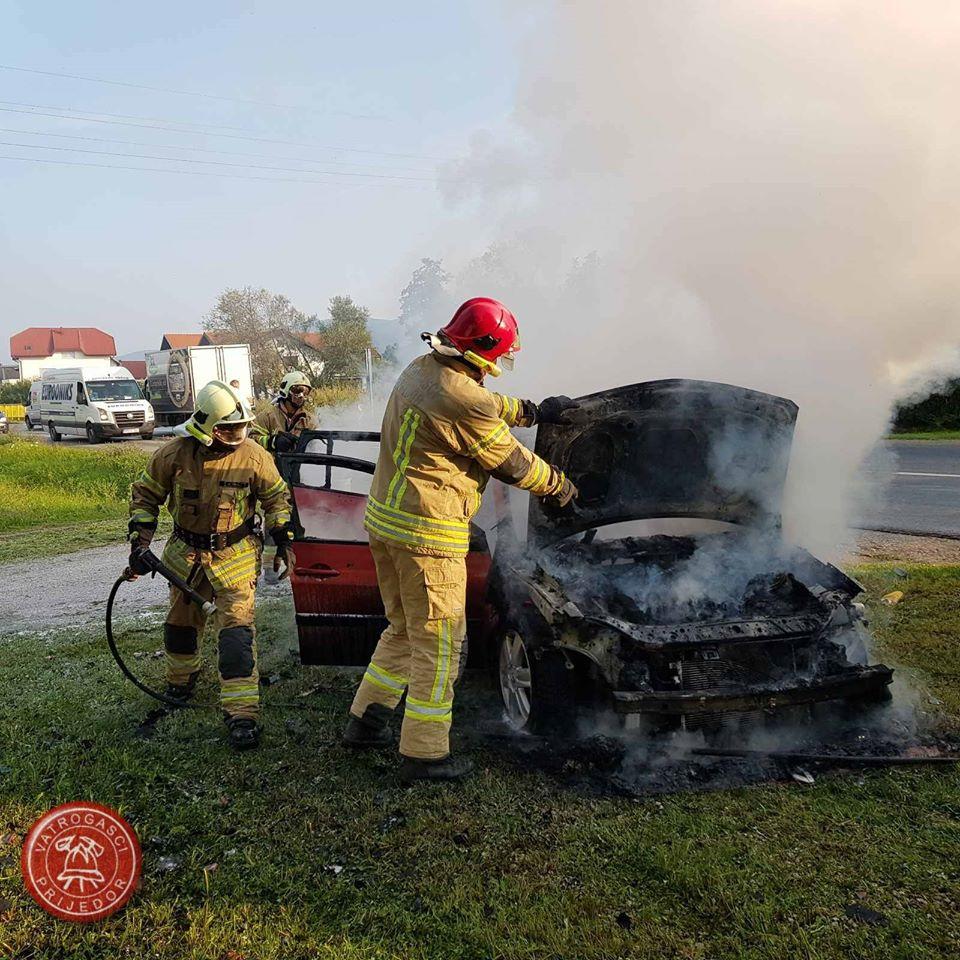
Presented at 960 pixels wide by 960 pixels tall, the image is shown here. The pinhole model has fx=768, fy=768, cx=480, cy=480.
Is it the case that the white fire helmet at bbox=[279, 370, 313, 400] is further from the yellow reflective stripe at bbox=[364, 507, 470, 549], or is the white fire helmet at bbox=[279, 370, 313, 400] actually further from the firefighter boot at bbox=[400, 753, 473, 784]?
the firefighter boot at bbox=[400, 753, 473, 784]

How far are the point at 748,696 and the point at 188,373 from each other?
27.8 metres

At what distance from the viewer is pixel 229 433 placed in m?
4.12

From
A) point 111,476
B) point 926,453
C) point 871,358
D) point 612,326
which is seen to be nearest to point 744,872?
point 871,358

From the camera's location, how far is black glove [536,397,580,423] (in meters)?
3.79

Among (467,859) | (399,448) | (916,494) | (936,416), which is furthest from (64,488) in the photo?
(936,416)

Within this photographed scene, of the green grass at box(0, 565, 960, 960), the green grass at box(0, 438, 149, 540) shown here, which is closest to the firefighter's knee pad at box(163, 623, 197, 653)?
the green grass at box(0, 565, 960, 960)

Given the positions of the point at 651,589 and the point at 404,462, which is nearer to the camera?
the point at 404,462

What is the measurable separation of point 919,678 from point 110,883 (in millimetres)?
4026

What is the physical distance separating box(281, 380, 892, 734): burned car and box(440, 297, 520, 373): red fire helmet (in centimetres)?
56

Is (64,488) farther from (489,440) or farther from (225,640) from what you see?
(489,440)

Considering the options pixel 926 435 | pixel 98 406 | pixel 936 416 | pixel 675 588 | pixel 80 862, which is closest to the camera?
pixel 80 862

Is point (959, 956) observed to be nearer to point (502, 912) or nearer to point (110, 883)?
point (502, 912)

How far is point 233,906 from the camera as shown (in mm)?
2621

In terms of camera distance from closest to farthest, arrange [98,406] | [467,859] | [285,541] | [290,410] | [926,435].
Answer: [467,859], [285,541], [290,410], [926,435], [98,406]
